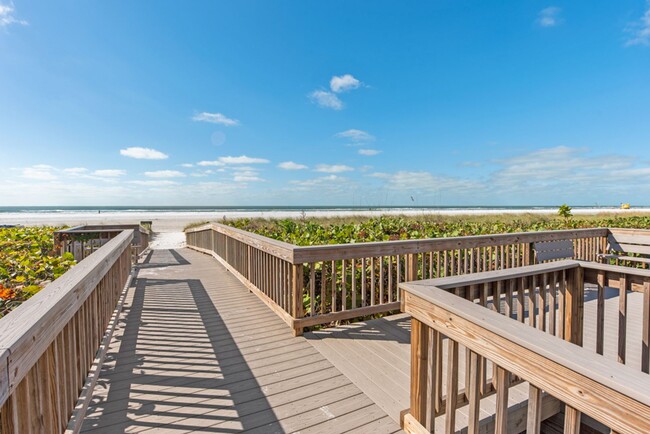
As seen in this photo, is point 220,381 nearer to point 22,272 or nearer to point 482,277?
point 482,277

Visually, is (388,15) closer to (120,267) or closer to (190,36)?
(190,36)

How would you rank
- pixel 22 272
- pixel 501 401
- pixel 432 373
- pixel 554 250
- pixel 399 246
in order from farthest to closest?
pixel 554 250
pixel 399 246
pixel 22 272
pixel 432 373
pixel 501 401

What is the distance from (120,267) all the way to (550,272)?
5.01m

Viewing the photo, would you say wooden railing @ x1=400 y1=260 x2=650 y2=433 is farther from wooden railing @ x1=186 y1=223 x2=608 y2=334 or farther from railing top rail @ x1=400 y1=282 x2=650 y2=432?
wooden railing @ x1=186 y1=223 x2=608 y2=334

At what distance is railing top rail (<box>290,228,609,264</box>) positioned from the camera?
3.25m

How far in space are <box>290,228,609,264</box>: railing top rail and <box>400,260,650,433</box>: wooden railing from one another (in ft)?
5.19

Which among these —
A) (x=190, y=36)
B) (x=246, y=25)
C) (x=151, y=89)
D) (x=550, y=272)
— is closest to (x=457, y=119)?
(x=246, y=25)

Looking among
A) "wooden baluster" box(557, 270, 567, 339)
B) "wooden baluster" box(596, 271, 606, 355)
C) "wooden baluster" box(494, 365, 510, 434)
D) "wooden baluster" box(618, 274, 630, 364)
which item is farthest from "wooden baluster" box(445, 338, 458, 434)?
"wooden baluster" box(618, 274, 630, 364)

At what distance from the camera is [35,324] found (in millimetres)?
1111

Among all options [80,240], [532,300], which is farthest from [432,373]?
[80,240]

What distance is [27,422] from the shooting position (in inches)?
44.8

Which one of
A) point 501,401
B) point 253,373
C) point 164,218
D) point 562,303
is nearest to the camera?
point 501,401

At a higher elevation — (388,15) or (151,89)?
(388,15)

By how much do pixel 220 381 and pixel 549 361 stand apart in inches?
92.9
